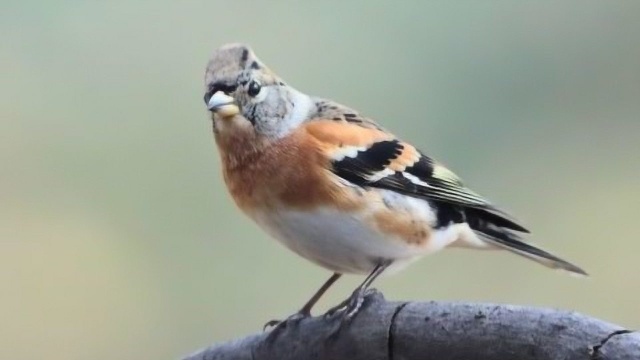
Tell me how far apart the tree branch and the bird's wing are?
0.55ft

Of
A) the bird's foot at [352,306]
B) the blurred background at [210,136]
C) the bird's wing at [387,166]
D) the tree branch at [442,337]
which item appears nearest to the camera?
the tree branch at [442,337]

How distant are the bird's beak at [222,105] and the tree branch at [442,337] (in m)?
0.23

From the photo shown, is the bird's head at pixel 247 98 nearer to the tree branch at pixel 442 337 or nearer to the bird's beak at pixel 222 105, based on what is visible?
the bird's beak at pixel 222 105

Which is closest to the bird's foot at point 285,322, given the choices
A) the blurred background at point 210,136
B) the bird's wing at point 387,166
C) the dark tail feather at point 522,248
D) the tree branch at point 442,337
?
the tree branch at point 442,337

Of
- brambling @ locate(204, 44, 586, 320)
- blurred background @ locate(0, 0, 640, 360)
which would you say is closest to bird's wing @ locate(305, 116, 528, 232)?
brambling @ locate(204, 44, 586, 320)

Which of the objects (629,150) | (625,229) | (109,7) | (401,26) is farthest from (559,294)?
(109,7)

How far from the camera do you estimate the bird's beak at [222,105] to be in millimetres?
1084

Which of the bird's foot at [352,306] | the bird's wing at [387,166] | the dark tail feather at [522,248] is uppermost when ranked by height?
the bird's wing at [387,166]

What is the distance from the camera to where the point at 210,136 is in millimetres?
1692

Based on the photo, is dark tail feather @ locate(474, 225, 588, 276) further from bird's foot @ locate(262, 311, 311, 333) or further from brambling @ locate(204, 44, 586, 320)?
bird's foot @ locate(262, 311, 311, 333)

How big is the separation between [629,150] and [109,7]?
845 mm

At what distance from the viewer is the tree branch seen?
0.86m

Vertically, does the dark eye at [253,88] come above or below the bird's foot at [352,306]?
above

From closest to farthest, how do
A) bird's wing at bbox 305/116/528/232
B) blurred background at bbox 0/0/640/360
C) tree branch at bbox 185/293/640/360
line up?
tree branch at bbox 185/293/640/360, bird's wing at bbox 305/116/528/232, blurred background at bbox 0/0/640/360
